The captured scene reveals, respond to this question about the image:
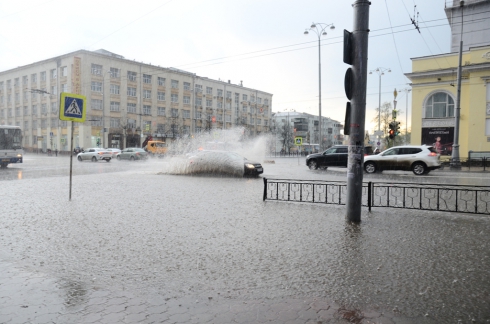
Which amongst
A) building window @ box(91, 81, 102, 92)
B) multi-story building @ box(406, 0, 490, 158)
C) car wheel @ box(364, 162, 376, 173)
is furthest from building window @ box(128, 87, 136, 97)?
car wheel @ box(364, 162, 376, 173)

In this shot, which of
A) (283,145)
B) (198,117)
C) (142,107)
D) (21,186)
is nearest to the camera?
(21,186)

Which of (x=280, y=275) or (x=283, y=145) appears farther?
(x=283, y=145)

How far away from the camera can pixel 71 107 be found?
10.8m

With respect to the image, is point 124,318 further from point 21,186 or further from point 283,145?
point 283,145

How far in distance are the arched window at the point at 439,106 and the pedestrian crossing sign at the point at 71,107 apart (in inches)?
1261

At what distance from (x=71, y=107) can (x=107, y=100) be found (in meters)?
53.9

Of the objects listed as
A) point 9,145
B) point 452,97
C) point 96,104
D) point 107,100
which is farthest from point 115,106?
point 452,97

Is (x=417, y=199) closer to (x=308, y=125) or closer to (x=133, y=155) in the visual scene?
(x=133, y=155)

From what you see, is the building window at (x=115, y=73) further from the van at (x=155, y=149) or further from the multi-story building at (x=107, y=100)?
the van at (x=155, y=149)

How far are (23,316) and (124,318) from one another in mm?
977

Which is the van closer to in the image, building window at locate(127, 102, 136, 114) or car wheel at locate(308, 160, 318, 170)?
building window at locate(127, 102, 136, 114)

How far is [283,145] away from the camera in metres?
91.6

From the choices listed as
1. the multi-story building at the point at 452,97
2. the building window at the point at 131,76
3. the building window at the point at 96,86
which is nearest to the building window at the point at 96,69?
the building window at the point at 96,86

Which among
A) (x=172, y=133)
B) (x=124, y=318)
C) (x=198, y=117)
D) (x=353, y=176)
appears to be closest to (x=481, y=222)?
(x=353, y=176)
